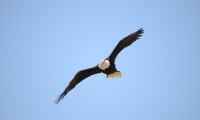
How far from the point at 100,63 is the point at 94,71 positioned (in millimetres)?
740

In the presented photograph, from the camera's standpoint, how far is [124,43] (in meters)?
14.8

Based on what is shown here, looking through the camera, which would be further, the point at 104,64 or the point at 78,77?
the point at 78,77

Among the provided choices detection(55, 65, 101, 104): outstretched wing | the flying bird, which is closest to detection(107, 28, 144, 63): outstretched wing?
the flying bird

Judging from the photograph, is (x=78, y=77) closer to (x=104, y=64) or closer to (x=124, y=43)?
(x=104, y=64)

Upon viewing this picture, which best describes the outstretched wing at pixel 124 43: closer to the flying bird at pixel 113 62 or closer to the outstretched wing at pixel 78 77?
the flying bird at pixel 113 62

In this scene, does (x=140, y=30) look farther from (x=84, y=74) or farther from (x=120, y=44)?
(x=84, y=74)

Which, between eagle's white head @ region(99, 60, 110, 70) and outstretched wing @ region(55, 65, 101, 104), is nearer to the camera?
eagle's white head @ region(99, 60, 110, 70)

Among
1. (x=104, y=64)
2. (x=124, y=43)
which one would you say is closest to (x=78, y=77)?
(x=104, y=64)

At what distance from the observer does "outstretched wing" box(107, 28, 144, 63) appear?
577 inches

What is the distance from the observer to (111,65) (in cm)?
1483

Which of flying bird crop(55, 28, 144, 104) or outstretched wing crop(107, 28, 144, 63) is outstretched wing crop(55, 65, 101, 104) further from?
outstretched wing crop(107, 28, 144, 63)

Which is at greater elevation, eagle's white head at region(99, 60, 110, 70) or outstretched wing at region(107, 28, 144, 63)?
outstretched wing at region(107, 28, 144, 63)

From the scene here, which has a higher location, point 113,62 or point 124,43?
point 124,43

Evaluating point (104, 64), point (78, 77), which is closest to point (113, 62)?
point (104, 64)
